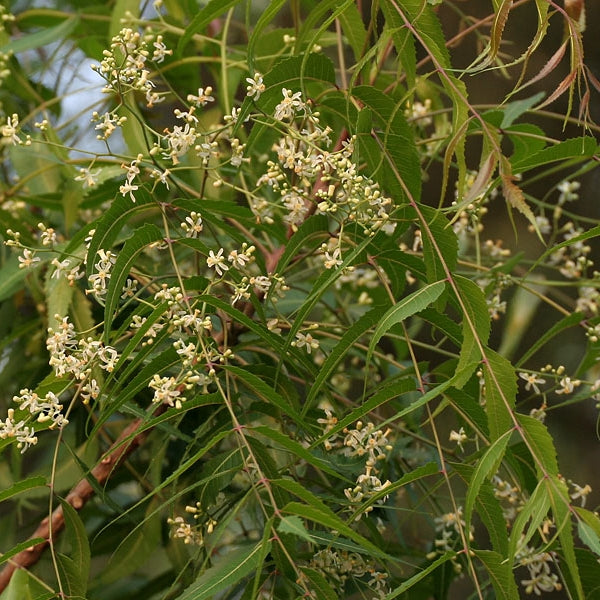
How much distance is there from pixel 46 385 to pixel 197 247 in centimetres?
13

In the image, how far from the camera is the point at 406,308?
46 centimetres

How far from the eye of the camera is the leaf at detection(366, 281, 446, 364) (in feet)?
1.48

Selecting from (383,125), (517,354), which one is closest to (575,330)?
(517,354)

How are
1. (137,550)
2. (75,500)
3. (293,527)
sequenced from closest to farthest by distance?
(293,527) < (75,500) < (137,550)

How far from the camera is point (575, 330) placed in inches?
61.2

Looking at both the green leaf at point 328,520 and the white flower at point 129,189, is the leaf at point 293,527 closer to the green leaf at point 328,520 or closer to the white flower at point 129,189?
the green leaf at point 328,520

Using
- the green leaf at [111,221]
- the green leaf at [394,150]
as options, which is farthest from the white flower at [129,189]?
the green leaf at [394,150]

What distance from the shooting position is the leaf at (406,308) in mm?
451

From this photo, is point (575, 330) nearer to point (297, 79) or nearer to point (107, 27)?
point (107, 27)

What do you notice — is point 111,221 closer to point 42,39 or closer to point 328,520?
point 328,520

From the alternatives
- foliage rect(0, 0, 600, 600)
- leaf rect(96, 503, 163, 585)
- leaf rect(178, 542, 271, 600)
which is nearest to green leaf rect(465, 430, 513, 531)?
foliage rect(0, 0, 600, 600)

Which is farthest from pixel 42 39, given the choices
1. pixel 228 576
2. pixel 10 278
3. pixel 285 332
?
pixel 228 576

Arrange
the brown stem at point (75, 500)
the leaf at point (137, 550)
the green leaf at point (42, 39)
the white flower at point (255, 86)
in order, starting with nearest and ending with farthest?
the white flower at point (255, 86), the brown stem at point (75, 500), the leaf at point (137, 550), the green leaf at point (42, 39)

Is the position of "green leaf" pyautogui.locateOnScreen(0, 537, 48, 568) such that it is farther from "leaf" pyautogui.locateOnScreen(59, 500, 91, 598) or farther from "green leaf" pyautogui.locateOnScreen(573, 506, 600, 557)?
"green leaf" pyautogui.locateOnScreen(573, 506, 600, 557)
